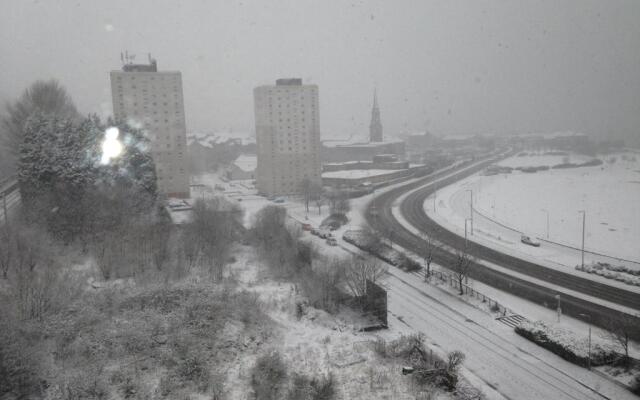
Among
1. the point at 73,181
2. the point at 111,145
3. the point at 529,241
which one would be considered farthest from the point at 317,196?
the point at 73,181

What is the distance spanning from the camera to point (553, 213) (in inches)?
1797

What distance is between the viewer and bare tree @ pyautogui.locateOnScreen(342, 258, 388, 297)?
20297 millimetres

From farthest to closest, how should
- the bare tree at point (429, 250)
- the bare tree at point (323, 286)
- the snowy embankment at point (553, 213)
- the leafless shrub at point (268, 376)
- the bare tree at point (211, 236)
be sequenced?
1. the snowy embankment at point (553, 213)
2. the bare tree at point (429, 250)
3. the bare tree at point (211, 236)
4. the bare tree at point (323, 286)
5. the leafless shrub at point (268, 376)

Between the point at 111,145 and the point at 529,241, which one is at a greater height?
the point at 111,145

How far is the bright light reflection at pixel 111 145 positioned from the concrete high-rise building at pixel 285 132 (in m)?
26.6

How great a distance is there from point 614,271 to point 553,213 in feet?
69.5

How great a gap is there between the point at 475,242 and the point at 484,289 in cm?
1085

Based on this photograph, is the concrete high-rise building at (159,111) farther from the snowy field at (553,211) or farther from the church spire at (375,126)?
the church spire at (375,126)

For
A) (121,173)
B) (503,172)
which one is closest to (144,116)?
(121,173)

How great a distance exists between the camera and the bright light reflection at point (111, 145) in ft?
95.3

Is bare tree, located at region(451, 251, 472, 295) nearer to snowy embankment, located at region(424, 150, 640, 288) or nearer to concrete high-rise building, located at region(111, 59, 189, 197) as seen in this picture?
snowy embankment, located at region(424, 150, 640, 288)

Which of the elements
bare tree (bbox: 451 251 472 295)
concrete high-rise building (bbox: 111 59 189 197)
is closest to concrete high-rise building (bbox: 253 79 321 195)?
concrete high-rise building (bbox: 111 59 189 197)

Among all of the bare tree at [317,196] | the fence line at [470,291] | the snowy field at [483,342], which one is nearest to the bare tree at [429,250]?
the fence line at [470,291]

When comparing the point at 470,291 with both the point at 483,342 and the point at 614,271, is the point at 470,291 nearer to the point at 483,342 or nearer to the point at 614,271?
the point at 483,342
